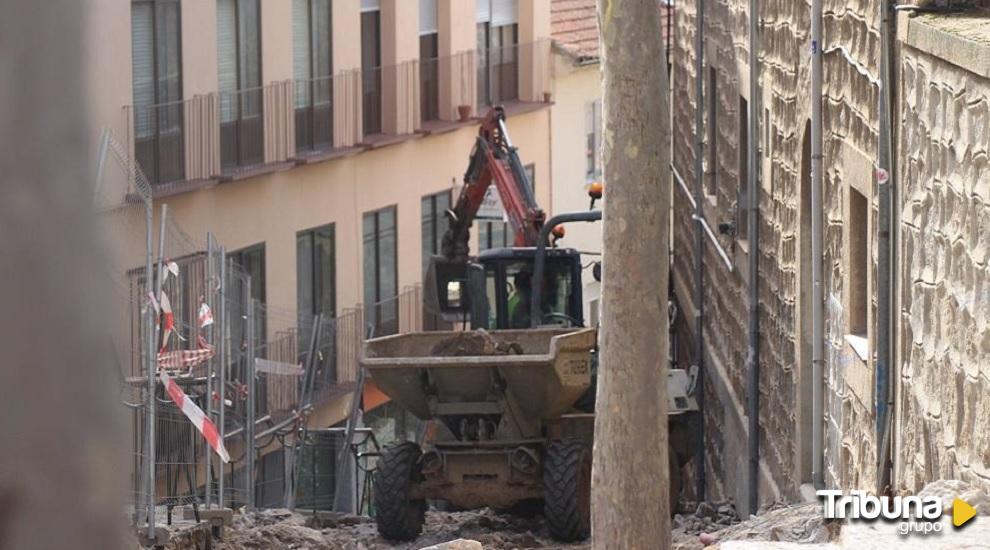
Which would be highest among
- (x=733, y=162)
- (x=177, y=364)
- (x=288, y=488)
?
(x=733, y=162)

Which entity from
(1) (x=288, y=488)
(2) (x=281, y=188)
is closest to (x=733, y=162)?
(1) (x=288, y=488)

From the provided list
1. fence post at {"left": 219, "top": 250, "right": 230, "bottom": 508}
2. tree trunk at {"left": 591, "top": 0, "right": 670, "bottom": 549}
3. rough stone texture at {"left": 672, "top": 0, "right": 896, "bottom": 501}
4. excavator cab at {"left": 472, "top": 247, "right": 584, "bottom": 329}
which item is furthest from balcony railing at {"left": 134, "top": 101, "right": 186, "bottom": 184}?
tree trunk at {"left": 591, "top": 0, "right": 670, "bottom": 549}

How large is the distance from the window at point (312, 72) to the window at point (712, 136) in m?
8.29

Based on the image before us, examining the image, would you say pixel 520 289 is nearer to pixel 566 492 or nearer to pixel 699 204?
pixel 699 204

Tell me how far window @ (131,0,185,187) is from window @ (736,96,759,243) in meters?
8.47

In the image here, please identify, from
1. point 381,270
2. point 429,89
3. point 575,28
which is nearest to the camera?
point 381,270

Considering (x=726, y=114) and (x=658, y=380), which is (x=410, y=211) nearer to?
(x=726, y=114)

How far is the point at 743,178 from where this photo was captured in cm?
1518

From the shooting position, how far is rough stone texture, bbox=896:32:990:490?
20.4 ft

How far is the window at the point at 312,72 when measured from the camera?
25953 millimetres

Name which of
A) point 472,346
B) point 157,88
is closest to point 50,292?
point 472,346

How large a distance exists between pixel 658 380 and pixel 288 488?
895cm

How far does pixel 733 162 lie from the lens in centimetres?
1628

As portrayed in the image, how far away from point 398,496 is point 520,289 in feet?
13.8
